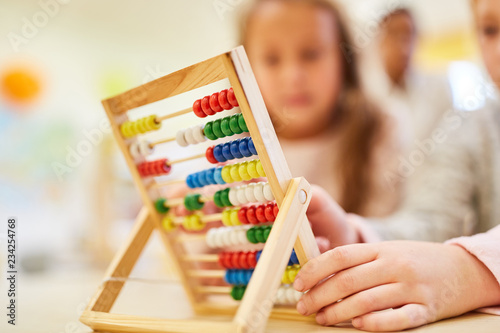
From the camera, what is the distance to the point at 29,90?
368 cm

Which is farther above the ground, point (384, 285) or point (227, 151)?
point (227, 151)

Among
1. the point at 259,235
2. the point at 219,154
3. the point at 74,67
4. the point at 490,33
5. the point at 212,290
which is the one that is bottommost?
the point at 212,290

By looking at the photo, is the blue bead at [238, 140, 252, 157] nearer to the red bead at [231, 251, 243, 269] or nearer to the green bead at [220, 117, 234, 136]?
the green bead at [220, 117, 234, 136]

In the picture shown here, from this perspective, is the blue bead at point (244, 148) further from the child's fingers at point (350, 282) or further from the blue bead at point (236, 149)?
the child's fingers at point (350, 282)

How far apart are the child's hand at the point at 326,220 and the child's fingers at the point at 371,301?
0.12 meters

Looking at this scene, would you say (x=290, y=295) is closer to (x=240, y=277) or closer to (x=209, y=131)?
(x=240, y=277)

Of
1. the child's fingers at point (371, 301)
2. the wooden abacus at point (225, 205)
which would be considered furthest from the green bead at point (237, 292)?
the child's fingers at point (371, 301)

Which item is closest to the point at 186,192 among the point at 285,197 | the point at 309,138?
the point at 285,197

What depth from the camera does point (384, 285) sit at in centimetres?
51

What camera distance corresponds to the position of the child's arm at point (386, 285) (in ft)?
1.65

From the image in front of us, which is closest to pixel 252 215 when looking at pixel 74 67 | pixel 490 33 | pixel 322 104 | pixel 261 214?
pixel 261 214

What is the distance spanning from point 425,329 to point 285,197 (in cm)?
21

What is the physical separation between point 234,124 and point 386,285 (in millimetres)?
249

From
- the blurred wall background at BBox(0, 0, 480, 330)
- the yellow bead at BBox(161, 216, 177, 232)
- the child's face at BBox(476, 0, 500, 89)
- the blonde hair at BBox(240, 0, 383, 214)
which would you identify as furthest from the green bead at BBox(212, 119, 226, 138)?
the blurred wall background at BBox(0, 0, 480, 330)
